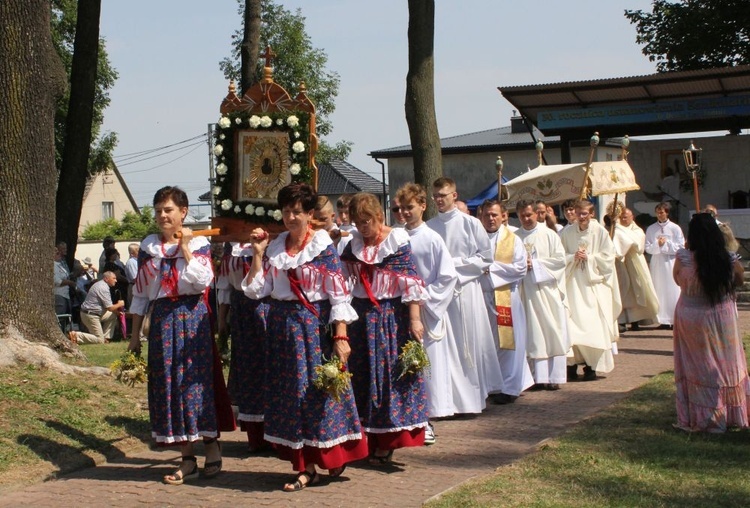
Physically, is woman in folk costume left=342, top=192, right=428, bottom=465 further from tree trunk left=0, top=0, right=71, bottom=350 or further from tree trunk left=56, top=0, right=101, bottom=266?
tree trunk left=56, top=0, right=101, bottom=266

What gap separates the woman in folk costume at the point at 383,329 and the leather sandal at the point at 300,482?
0.61 meters

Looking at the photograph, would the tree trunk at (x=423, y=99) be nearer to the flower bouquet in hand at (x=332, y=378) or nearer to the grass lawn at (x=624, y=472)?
the grass lawn at (x=624, y=472)

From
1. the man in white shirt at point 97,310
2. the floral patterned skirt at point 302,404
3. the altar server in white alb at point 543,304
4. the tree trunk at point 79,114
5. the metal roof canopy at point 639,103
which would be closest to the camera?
Answer: the floral patterned skirt at point 302,404

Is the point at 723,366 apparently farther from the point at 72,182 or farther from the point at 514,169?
the point at 514,169

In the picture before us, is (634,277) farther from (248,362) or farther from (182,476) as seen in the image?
(182,476)

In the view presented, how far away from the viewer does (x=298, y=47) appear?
52094 millimetres

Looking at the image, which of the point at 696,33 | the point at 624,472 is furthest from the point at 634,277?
the point at 696,33

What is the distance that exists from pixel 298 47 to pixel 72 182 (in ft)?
116

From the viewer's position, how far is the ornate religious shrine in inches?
324

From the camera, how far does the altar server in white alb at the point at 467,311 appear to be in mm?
9359

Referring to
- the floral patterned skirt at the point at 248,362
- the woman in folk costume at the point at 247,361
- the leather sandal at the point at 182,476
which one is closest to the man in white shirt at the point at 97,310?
the woman in folk costume at the point at 247,361

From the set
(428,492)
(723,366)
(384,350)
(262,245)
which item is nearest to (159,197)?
(262,245)

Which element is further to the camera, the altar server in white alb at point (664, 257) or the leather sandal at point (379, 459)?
the altar server in white alb at point (664, 257)

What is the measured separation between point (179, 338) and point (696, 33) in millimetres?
33094
